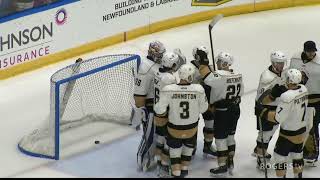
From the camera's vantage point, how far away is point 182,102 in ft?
28.3

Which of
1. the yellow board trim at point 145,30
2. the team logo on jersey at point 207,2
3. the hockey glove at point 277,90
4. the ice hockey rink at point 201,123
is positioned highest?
the hockey glove at point 277,90

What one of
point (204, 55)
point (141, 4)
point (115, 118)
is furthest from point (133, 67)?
point (141, 4)

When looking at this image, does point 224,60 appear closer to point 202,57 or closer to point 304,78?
point 202,57

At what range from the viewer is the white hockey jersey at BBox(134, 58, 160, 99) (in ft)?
30.2

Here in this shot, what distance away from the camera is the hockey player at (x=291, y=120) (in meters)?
8.45

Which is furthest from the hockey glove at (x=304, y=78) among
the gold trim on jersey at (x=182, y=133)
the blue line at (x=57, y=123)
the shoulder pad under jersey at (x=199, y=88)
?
the blue line at (x=57, y=123)

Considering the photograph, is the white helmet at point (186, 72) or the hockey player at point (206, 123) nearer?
the white helmet at point (186, 72)

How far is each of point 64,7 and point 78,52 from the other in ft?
2.19

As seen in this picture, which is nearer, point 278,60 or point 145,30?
point 278,60

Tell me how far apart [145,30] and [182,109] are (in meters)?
4.59

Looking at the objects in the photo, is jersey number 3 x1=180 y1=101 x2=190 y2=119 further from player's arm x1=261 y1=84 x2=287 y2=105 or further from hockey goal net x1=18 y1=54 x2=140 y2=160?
hockey goal net x1=18 y1=54 x2=140 y2=160

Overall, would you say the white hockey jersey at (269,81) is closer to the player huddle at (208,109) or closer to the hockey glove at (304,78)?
the player huddle at (208,109)

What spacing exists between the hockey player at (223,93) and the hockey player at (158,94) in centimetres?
28

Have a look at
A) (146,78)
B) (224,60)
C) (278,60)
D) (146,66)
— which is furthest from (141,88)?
(278,60)
